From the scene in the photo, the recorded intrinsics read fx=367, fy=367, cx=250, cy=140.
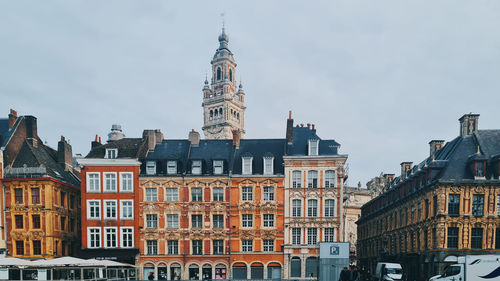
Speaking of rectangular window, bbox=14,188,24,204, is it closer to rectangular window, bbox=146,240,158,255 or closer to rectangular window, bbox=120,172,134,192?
rectangular window, bbox=120,172,134,192

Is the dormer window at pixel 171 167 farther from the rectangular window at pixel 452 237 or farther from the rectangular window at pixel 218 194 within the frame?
the rectangular window at pixel 452 237

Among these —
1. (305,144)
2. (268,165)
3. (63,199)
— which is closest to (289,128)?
(305,144)

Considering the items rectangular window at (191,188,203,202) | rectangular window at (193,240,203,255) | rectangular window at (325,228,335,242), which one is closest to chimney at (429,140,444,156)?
rectangular window at (325,228,335,242)

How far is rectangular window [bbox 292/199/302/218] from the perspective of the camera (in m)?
41.2

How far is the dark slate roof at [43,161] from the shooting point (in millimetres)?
40750

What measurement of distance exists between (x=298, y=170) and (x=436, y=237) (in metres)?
15.1

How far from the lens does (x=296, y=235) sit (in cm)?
4119

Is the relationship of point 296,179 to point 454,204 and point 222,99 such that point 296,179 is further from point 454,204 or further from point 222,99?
point 222,99

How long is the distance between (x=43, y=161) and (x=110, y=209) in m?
9.68

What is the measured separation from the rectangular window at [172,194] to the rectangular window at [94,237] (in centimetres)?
837

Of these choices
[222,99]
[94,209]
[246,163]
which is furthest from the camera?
[222,99]

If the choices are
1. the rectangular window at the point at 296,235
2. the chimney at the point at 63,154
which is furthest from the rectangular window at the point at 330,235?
the chimney at the point at 63,154

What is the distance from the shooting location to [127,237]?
41219 millimetres

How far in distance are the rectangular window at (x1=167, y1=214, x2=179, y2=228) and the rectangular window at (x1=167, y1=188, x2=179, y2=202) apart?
1.82 metres
